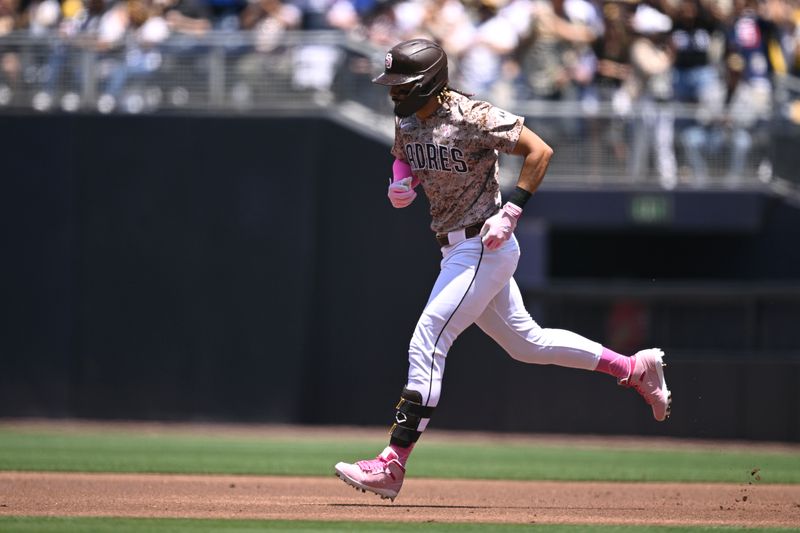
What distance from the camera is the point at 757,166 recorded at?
14141mm

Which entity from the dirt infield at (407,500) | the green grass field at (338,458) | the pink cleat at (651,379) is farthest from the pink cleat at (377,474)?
the green grass field at (338,458)

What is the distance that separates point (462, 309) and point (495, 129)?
93 centimetres

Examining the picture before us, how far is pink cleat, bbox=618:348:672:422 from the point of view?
739cm

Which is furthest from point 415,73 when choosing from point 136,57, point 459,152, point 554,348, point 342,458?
point 136,57

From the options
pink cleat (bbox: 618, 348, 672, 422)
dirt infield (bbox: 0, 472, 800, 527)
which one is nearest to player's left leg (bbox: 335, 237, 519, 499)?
dirt infield (bbox: 0, 472, 800, 527)

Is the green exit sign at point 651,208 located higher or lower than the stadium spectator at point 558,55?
lower

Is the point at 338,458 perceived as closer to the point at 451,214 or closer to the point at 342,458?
the point at 342,458

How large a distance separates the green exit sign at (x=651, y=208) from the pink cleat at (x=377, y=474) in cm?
819

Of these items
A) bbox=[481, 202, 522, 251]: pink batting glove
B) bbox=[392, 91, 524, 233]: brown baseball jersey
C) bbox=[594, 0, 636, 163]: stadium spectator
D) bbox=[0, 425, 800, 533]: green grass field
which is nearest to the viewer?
bbox=[481, 202, 522, 251]: pink batting glove

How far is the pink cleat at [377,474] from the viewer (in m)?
6.68

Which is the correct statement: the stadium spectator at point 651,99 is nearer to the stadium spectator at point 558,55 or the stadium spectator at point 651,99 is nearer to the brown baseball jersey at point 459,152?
the stadium spectator at point 558,55

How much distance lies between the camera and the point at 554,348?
7.26m

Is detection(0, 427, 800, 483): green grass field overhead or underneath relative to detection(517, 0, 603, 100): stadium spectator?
underneath

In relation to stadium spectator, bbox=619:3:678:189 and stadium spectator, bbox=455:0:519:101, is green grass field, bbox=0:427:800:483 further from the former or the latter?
stadium spectator, bbox=455:0:519:101
